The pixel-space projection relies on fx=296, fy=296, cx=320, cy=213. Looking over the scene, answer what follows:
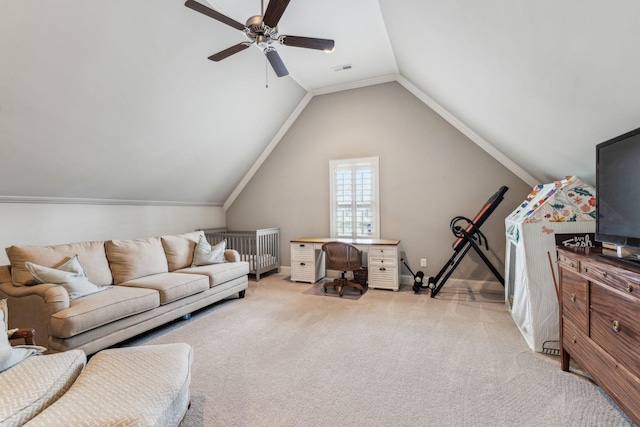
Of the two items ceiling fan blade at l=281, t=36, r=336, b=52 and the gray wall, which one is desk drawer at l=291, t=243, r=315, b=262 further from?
ceiling fan blade at l=281, t=36, r=336, b=52

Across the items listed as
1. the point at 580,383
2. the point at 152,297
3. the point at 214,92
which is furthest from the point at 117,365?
the point at 214,92

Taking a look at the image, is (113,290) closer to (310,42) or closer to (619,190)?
(310,42)

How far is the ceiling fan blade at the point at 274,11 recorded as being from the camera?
2.16 meters

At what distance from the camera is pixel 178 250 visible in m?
3.97

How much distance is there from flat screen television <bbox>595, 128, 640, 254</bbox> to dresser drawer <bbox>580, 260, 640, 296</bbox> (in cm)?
18

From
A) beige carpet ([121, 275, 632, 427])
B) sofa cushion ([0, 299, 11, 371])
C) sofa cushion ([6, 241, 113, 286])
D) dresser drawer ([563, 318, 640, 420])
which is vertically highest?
sofa cushion ([6, 241, 113, 286])

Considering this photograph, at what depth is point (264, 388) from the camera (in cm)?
205

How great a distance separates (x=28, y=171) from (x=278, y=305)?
303 cm

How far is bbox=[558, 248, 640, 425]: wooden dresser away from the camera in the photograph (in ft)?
4.70

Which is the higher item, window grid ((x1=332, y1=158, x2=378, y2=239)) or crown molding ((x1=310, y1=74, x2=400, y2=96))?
crown molding ((x1=310, y1=74, x2=400, y2=96))

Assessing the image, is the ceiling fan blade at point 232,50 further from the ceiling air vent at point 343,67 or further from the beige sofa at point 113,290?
the beige sofa at point 113,290

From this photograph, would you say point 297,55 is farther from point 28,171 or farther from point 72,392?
point 72,392

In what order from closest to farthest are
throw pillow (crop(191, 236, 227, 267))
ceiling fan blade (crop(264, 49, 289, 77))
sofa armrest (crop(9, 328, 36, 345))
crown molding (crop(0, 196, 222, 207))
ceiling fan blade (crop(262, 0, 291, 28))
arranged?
1. sofa armrest (crop(9, 328, 36, 345))
2. ceiling fan blade (crop(262, 0, 291, 28))
3. ceiling fan blade (crop(264, 49, 289, 77))
4. crown molding (crop(0, 196, 222, 207))
5. throw pillow (crop(191, 236, 227, 267))

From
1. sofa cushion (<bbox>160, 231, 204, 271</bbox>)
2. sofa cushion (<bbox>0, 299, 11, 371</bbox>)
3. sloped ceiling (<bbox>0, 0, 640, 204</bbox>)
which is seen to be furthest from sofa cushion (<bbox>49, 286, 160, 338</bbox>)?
sloped ceiling (<bbox>0, 0, 640, 204</bbox>)
